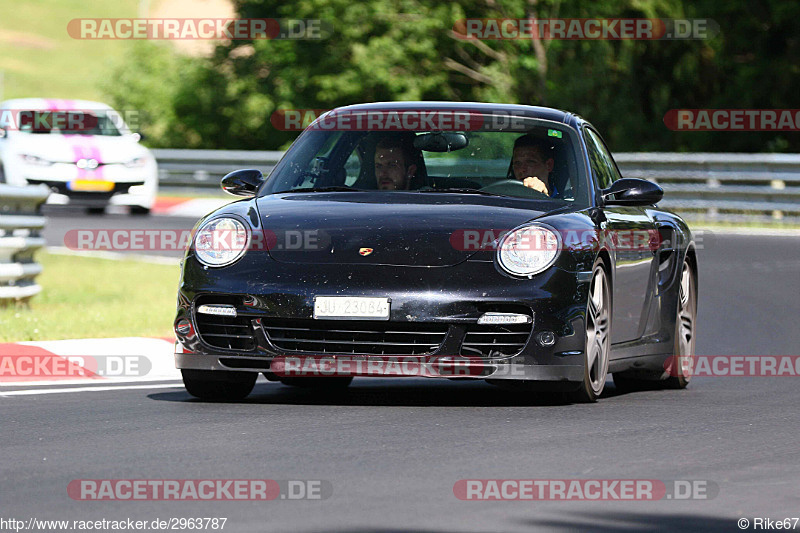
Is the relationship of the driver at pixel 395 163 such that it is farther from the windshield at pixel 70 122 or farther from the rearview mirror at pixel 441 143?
the windshield at pixel 70 122

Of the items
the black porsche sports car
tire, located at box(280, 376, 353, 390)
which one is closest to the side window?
the black porsche sports car

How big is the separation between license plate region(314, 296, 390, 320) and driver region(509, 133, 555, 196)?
4.65ft

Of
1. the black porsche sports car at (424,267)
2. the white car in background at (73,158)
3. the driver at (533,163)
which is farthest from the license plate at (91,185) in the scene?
the driver at (533,163)

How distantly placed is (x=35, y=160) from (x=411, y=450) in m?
19.1

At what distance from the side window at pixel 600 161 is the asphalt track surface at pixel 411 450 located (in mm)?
1209

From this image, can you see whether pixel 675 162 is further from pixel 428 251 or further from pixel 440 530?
pixel 440 530

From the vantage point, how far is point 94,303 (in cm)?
1423

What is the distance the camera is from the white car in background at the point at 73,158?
81.3 ft

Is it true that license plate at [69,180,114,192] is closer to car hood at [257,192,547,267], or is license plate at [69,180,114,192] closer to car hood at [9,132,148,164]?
car hood at [9,132,148,164]

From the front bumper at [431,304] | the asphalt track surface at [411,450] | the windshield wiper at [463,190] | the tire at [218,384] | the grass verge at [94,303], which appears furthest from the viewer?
the grass verge at [94,303]

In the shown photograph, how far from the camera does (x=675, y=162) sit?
26.4 metres

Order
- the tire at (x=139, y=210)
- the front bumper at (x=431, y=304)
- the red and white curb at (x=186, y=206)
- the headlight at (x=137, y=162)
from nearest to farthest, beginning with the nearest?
1. the front bumper at (x=431, y=304)
2. the headlight at (x=137, y=162)
3. the tire at (x=139, y=210)
4. the red and white curb at (x=186, y=206)

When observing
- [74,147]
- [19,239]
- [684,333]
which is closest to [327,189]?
[684,333]

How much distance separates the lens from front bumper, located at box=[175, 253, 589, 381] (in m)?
7.75
